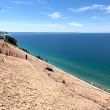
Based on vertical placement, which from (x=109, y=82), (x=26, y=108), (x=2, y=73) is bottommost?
(x=109, y=82)

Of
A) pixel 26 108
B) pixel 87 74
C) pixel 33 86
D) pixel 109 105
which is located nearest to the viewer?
pixel 26 108

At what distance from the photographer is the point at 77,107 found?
68.1 ft

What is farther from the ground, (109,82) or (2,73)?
(2,73)

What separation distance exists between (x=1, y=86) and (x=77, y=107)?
8.67m

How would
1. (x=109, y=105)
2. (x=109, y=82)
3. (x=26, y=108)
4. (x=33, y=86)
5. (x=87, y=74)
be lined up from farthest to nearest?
1. (x=87, y=74)
2. (x=109, y=82)
3. (x=109, y=105)
4. (x=33, y=86)
5. (x=26, y=108)

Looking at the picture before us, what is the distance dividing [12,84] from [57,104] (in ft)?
18.4

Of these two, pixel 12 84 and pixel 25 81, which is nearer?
pixel 12 84

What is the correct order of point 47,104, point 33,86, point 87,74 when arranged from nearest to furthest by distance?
1. point 47,104
2. point 33,86
3. point 87,74

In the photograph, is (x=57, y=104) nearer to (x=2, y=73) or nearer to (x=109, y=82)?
(x=2, y=73)

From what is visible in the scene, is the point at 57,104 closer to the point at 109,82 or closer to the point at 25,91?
the point at 25,91

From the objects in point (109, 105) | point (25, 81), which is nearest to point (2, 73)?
point (25, 81)

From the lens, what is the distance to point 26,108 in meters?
16.8

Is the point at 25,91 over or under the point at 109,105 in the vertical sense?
over

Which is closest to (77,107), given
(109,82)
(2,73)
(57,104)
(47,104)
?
(57,104)
